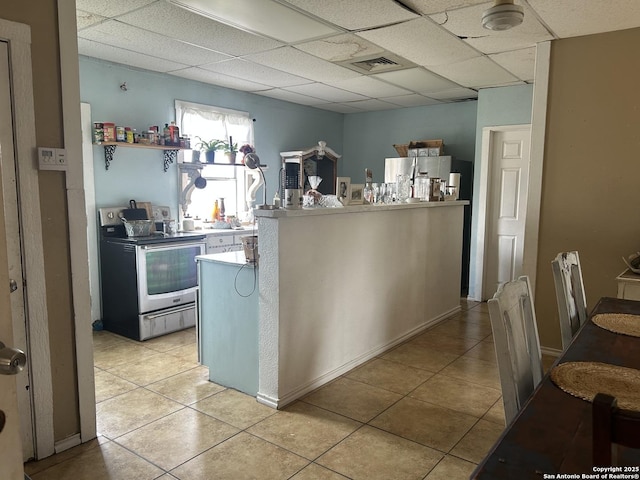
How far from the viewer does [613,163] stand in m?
3.41

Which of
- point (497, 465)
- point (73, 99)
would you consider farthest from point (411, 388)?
point (73, 99)

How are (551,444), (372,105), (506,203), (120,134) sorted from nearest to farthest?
1. (551,444)
2. (120,134)
3. (506,203)
4. (372,105)

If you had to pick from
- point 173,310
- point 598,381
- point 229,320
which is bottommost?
point 173,310

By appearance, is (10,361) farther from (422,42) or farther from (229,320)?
(422,42)

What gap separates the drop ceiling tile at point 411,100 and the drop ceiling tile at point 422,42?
1.58m

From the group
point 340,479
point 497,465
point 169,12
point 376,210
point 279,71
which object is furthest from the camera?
point 279,71

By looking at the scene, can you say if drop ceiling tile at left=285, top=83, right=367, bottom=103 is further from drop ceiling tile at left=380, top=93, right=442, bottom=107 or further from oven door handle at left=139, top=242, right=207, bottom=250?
oven door handle at left=139, top=242, right=207, bottom=250

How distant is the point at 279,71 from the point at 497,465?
420 centimetres

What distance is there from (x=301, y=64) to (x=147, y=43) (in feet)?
4.40

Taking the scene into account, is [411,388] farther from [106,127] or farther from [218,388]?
[106,127]

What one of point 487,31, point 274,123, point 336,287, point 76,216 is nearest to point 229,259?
point 336,287

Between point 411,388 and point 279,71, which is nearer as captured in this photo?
point 411,388

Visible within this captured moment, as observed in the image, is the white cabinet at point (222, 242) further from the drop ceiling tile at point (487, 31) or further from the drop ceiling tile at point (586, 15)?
the drop ceiling tile at point (586, 15)

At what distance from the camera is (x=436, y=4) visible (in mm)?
2828
